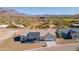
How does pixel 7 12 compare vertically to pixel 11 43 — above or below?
above

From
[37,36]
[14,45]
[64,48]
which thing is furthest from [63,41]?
[14,45]

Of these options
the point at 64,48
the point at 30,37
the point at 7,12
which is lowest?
the point at 64,48

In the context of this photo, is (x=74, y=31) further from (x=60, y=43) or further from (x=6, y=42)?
(x=6, y=42)

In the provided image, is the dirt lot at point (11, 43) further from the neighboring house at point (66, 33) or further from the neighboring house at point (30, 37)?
the neighboring house at point (66, 33)

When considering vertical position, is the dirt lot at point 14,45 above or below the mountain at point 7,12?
below

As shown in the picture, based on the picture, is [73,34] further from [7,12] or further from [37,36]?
[7,12]

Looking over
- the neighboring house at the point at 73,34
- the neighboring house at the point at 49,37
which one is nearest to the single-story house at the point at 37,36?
the neighboring house at the point at 49,37

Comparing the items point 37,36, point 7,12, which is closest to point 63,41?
point 37,36

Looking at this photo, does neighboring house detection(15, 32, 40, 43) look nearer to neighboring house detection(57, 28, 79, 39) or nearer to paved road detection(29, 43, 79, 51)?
paved road detection(29, 43, 79, 51)

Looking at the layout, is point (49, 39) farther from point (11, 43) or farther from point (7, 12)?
point (7, 12)

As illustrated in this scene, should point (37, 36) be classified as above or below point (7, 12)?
below

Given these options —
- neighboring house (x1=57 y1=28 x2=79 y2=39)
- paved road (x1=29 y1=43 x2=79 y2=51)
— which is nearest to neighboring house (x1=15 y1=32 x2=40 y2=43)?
paved road (x1=29 y1=43 x2=79 y2=51)
